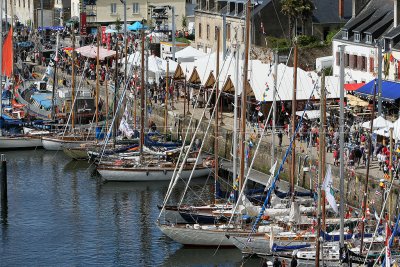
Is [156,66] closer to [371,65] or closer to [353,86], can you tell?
[371,65]

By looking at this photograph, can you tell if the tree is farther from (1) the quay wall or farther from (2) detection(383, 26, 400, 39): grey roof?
(2) detection(383, 26, 400, 39): grey roof

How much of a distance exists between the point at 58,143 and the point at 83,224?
66.9ft

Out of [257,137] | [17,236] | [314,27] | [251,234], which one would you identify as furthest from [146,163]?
[314,27]

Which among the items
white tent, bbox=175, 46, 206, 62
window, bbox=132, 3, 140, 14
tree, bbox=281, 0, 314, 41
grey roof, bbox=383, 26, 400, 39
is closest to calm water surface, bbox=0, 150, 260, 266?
white tent, bbox=175, 46, 206, 62

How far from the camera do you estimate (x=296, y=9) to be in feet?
301

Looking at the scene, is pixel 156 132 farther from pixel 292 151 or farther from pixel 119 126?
pixel 292 151

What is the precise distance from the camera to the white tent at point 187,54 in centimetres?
9294

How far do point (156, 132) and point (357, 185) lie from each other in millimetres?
23410

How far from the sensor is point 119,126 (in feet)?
274

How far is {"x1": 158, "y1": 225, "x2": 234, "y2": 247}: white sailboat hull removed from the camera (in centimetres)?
5791

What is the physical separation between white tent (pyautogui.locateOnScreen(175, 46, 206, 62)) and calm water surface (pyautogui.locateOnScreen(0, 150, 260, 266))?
49.4ft

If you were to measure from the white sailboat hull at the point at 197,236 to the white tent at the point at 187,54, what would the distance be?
115ft

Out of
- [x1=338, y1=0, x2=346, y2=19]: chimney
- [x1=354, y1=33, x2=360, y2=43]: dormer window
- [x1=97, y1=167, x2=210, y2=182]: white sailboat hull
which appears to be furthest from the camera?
[x1=338, y1=0, x2=346, y2=19]: chimney

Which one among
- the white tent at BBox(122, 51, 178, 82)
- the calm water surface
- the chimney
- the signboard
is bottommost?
the calm water surface
